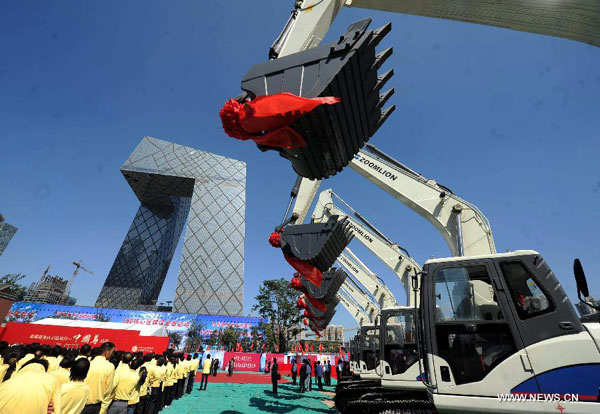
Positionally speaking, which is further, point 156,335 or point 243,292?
point 243,292

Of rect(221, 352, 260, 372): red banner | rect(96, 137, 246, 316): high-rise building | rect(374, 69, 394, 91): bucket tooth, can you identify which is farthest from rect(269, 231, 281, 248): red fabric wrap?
rect(96, 137, 246, 316): high-rise building

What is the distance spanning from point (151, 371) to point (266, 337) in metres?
32.8

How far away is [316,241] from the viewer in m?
5.96

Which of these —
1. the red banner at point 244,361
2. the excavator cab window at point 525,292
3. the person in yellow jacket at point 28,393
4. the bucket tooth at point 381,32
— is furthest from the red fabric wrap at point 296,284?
the red banner at point 244,361

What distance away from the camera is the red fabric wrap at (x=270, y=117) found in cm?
241

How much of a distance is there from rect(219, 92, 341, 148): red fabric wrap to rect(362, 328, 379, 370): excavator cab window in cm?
918

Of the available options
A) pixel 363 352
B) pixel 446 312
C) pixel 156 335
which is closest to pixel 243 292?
pixel 156 335

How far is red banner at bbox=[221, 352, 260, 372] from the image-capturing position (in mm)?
27000

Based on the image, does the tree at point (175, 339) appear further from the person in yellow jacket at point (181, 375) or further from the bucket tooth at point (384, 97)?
the bucket tooth at point (384, 97)

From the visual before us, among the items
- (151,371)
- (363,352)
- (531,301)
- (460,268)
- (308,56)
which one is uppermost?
(308,56)

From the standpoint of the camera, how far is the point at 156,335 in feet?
53.9

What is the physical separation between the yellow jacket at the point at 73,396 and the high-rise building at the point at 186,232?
43.9 meters

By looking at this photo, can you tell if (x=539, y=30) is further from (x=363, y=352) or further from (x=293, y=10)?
(x=363, y=352)

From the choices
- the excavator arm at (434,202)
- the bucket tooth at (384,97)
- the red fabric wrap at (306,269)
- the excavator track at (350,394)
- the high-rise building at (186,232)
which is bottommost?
the excavator track at (350,394)
